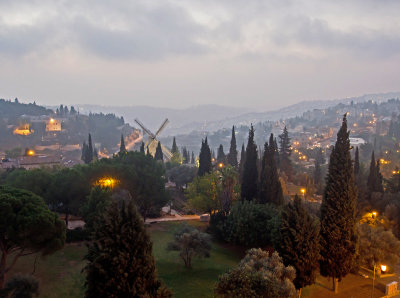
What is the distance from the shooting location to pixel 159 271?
23.8 m

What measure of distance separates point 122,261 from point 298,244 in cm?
1132

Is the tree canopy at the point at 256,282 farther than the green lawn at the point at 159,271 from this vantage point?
No

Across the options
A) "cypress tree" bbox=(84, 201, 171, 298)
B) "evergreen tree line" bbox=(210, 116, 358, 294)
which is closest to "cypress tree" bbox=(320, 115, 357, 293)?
"evergreen tree line" bbox=(210, 116, 358, 294)

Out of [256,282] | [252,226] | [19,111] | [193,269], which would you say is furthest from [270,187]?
[19,111]

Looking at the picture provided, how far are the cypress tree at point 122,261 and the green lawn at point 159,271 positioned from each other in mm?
6921

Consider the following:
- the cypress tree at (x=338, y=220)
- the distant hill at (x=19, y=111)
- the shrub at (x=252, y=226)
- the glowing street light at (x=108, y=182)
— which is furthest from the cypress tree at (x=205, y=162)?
the distant hill at (x=19, y=111)

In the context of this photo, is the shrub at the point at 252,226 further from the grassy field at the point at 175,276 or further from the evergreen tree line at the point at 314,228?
the grassy field at the point at 175,276

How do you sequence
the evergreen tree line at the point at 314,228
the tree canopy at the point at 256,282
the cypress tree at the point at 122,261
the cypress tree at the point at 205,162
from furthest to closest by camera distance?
the cypress tree at the point at 205,162 < the evergreen tree line at the point at 314,228 < the tree canopy at the point at 256,282 < the cypress tree at the point at 122,261

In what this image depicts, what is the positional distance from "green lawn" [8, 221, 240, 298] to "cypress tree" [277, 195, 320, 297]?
17.3ft

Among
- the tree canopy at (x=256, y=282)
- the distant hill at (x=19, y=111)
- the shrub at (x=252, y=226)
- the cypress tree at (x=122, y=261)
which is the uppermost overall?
the distant hill at (x=19, y=111)

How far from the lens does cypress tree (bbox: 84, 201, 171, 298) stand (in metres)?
12.9

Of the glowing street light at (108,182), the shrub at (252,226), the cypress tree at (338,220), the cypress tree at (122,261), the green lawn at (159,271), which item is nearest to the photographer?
the cypress tree at (122,261)

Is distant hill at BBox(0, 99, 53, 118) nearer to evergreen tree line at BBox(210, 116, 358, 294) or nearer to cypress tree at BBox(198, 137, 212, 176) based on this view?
cypress tree at BBox(198, 137, 212, 176)

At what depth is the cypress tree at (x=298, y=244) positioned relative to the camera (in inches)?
796
